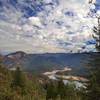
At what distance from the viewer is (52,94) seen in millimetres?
75062

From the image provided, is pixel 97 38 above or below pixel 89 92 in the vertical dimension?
above

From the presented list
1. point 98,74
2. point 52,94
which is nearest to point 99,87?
point 98,74

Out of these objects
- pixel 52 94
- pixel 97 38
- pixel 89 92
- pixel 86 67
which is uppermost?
pixel 97 38

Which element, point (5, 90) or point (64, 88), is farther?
point (64, 88)

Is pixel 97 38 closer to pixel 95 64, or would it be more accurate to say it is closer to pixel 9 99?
pixel 95 64

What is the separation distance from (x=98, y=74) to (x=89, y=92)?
204 cm

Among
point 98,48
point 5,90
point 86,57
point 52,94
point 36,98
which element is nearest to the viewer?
point 98,48

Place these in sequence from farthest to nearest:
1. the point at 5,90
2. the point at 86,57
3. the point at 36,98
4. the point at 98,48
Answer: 1. the point at 36,98
2. the point at 5,90
3. the point at 86,57
4. the point at 98,48

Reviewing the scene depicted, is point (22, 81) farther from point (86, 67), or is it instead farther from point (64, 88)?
point (86, 67)

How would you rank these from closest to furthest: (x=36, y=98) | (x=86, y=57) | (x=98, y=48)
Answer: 1. (x=98, y=48)
2. (x=86, y=57)
3. (x=36, y=98)

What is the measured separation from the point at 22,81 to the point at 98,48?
1944 inches

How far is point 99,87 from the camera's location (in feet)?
101

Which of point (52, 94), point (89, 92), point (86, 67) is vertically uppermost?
point (86, 67)

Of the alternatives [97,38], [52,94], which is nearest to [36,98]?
[97,38]
